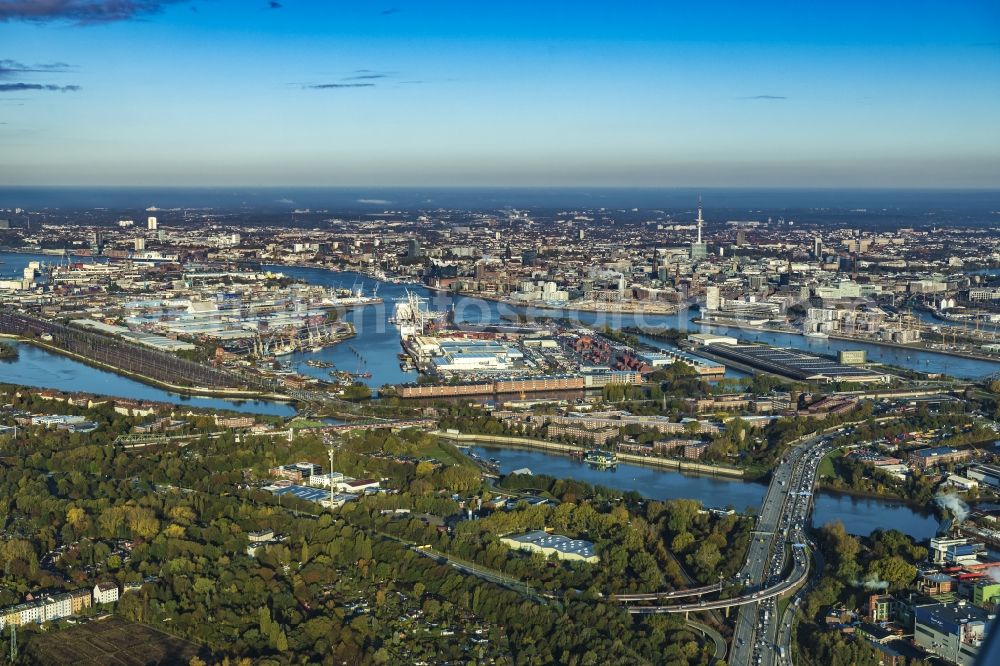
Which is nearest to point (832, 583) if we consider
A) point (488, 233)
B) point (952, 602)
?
point (952, 602)

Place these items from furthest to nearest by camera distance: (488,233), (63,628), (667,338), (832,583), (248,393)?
(488,233), (667,338), (248,393), (832,583), (63,628)

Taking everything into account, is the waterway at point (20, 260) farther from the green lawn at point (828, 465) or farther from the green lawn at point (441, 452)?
the green lawn at point (828, 465)

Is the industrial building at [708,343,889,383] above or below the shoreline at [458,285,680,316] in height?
above

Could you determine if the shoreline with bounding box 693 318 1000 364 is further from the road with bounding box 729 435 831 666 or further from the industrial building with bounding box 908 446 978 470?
the road with bounding box 729 435 831 666

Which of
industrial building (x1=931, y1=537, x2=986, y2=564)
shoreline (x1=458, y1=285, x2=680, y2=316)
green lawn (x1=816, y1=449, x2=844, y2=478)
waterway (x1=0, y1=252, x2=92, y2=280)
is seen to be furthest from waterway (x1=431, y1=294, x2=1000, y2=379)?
waterway (x1=0, y1=252, x2=92, y2=280)

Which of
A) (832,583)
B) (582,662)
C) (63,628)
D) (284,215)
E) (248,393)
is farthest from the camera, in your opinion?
(284,215)

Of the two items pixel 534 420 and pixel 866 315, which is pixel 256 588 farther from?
pixel 866 315
